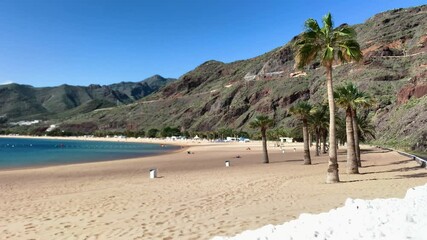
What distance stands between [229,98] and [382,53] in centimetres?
7369

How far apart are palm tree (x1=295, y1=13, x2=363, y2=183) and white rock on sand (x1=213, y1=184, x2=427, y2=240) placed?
1008 cm

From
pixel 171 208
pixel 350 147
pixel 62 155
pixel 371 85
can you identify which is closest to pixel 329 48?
pixel 350 147

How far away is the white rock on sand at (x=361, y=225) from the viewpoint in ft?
21.3

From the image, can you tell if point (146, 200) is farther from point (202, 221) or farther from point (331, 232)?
point (331, 232)

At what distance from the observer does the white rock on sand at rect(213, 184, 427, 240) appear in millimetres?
6496

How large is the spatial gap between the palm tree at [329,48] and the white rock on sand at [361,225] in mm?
10079

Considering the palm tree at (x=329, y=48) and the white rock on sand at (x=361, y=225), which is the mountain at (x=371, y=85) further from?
the white rock on sand at (x=361, y=225)

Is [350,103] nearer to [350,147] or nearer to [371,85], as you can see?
[350,147]

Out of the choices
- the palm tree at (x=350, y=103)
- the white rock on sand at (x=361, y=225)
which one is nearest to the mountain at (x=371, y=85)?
the palm tree at (x=350, y=103)

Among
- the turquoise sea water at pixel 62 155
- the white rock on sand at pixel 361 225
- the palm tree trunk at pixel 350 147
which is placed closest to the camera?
the white rock on sand at pixel 361 225

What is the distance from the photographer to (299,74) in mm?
172625

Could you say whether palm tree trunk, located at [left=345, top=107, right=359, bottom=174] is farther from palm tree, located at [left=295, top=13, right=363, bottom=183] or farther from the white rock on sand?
the white rock on sand

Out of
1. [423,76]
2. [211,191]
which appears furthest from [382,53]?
[211,191]

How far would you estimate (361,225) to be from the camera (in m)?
6.98
